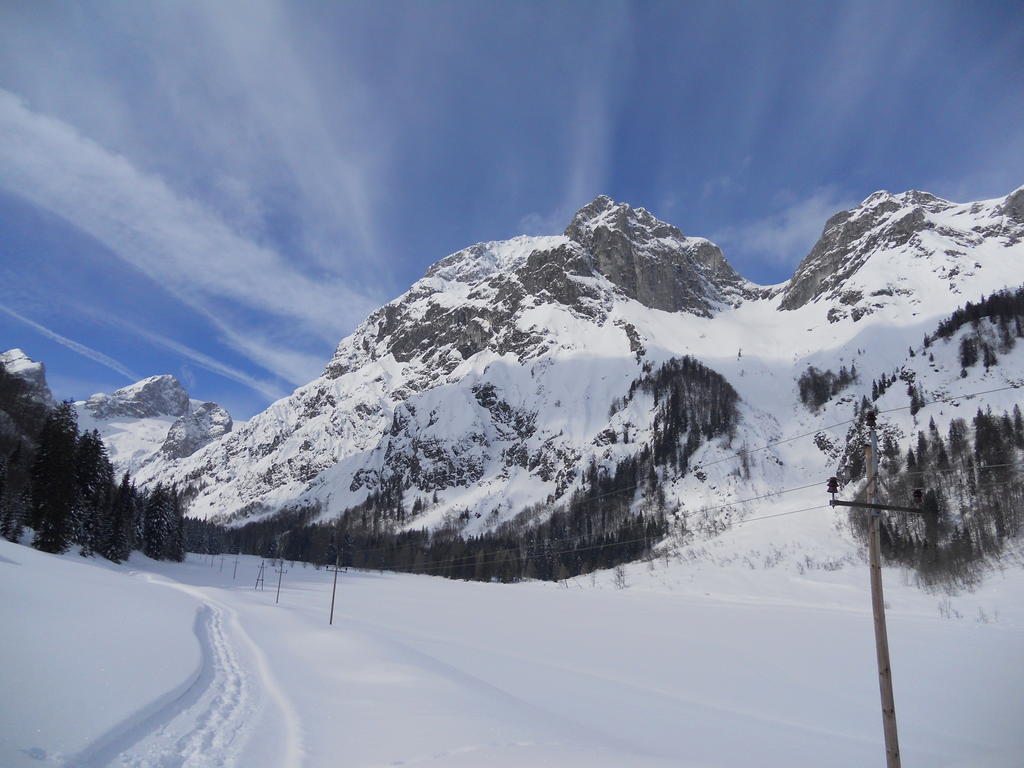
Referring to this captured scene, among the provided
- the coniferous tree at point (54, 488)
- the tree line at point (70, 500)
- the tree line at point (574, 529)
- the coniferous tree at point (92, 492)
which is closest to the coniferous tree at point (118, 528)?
the tree line at point (70, 500)

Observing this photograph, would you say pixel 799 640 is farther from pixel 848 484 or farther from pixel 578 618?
pixel 848 484

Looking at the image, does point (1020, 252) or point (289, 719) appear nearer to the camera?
point (289, 719)

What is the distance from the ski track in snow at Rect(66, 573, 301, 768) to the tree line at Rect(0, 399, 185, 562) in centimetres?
4760

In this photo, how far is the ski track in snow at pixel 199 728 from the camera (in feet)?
26.7

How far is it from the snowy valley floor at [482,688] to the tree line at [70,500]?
24.9m

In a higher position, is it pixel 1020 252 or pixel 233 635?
pixel 1020 252

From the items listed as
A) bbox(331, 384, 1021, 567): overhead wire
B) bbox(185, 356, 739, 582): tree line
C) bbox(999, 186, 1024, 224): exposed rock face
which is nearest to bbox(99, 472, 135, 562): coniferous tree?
bbox(185, 356, 739, 582): tree line

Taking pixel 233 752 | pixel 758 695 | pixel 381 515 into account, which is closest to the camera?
pixel 233 752

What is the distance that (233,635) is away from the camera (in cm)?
2622

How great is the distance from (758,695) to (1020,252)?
218 meters

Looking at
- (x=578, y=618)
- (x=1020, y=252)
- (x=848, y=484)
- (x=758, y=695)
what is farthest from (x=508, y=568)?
(x=1020, y=252)

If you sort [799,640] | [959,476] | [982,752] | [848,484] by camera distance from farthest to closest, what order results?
1. [848,484]
2. [959,476]
3. [799,640]
4. [982,752]

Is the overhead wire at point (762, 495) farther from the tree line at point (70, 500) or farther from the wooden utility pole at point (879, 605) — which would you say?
the wooden utility pole at point (879, 605)

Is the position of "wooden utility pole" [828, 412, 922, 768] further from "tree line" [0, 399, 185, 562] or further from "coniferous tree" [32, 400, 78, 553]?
"coniferous tree" [32, 400, 78, 553]
